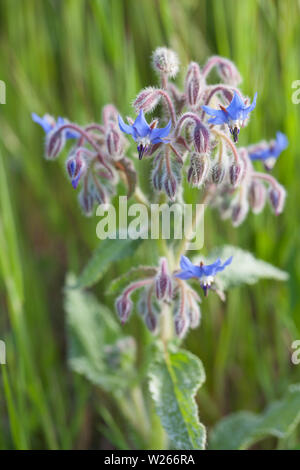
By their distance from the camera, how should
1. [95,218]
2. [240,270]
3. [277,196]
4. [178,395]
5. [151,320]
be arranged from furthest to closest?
[95,218] < [240,270] < [277,196] < [151,320] < [178,395]

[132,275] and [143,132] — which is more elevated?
[143,132]

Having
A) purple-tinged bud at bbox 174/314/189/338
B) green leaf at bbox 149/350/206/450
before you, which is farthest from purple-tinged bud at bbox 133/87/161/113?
green leaf at bbox 149/350/206/450

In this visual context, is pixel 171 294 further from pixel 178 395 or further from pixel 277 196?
pixel 277 196

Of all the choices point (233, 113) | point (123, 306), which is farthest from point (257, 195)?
point (123, 306)

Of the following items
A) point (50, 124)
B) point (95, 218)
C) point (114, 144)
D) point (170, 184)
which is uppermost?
point (50, 124)

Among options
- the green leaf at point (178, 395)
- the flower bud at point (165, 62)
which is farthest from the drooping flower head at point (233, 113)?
the green leaf at point (178, 395)

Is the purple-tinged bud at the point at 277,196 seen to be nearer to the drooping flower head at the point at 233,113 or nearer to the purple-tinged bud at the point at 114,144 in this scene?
the drooping flower head at the point at 233,113

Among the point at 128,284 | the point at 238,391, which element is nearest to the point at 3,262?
the point at 128,284
